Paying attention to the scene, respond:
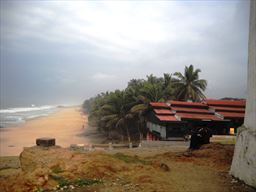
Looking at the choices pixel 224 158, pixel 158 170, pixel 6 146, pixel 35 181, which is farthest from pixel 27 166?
pixel 6 146

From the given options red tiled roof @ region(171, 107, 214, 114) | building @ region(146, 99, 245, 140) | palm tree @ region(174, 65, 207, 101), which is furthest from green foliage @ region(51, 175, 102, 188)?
palm tree @ region(174, 65, 207, 101)

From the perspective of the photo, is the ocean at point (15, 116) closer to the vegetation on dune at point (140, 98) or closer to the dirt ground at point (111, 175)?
the vegetation on dune at point (140, 98)

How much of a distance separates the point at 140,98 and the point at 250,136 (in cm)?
2631

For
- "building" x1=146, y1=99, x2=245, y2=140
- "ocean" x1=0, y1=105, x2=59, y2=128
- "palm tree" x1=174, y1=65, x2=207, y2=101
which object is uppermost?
"palm tree" x1=174, y1=65, x2=207, y2=101

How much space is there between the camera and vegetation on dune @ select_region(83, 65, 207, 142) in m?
36.1

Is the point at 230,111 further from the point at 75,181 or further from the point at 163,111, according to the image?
the point at 75,181

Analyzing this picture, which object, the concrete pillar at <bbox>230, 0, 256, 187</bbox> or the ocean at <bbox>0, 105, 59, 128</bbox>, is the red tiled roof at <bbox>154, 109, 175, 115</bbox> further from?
the ocean at <bbox>0, 105, 59, 128</bbox>

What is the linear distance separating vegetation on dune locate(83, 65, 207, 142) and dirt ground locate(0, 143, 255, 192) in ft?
75.5

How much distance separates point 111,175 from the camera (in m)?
8.83

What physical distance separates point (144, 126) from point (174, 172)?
30.0m

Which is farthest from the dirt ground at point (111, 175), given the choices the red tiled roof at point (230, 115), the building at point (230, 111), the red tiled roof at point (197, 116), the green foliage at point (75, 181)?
the building at point (230, 111)

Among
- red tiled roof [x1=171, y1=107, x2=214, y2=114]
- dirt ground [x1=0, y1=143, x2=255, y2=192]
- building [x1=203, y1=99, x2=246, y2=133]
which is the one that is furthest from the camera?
red tiled roof [x1=171, y1=107, x2=214, y2=114]

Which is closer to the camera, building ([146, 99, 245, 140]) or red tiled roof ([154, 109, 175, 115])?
building ([146, 99, 245, 140])

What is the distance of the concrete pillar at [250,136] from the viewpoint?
320 inches
